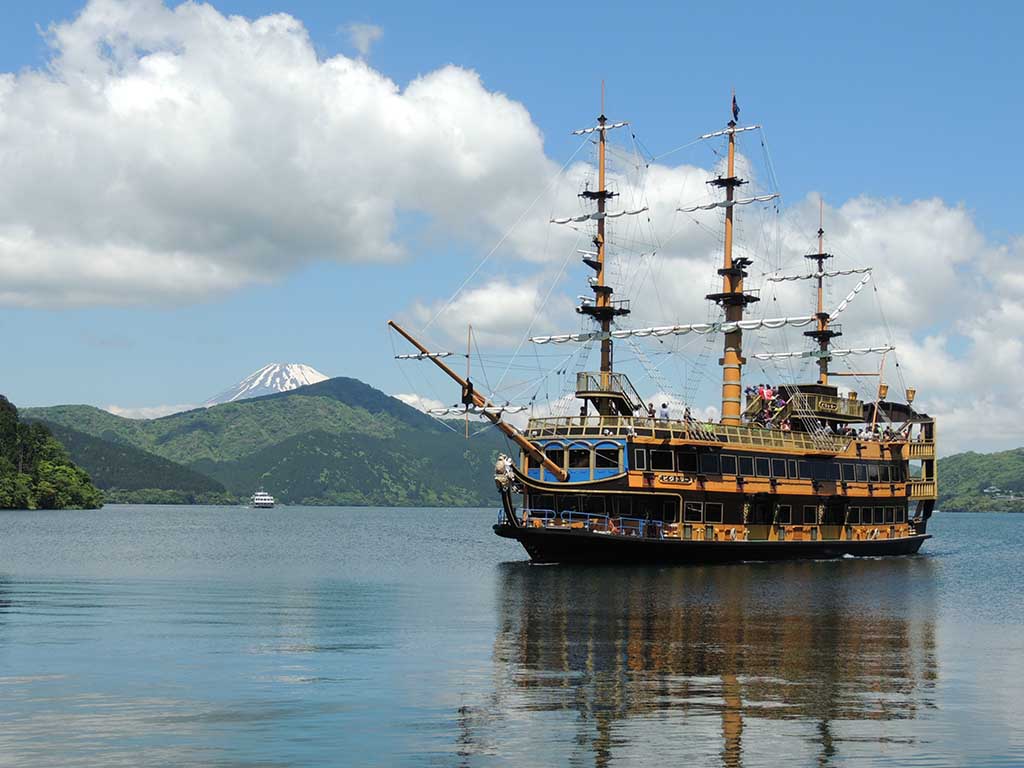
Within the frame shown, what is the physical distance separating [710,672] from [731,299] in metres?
59.3

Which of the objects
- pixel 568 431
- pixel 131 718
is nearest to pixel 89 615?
pixel 131 718

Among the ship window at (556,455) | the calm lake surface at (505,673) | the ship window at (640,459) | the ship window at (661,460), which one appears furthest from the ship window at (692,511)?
the calm lake surface at (505,673)

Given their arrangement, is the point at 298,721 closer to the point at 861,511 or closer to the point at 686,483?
the point at 686,483

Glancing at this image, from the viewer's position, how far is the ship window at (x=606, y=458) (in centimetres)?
6950

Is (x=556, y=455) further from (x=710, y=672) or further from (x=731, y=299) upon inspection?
(x=710, y=672)

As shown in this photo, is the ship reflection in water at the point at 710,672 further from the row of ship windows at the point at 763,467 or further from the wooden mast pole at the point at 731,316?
the wooden mast pole at the point at 731,316

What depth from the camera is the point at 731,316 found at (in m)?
87.8

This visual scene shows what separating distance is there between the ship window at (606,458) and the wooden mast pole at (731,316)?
18389mm

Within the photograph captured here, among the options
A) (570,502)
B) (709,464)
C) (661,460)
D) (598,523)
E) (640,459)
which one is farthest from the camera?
(709,464)

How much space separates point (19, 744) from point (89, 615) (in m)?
21.0

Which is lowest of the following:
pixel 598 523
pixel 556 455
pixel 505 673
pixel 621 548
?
pixel 505 673

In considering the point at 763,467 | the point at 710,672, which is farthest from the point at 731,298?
the point at 710,672

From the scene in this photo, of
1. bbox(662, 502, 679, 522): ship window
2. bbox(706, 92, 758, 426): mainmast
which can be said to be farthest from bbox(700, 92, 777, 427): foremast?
bbox(662, 502, 679, 522): ship window

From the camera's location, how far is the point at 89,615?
4122 centimetres
